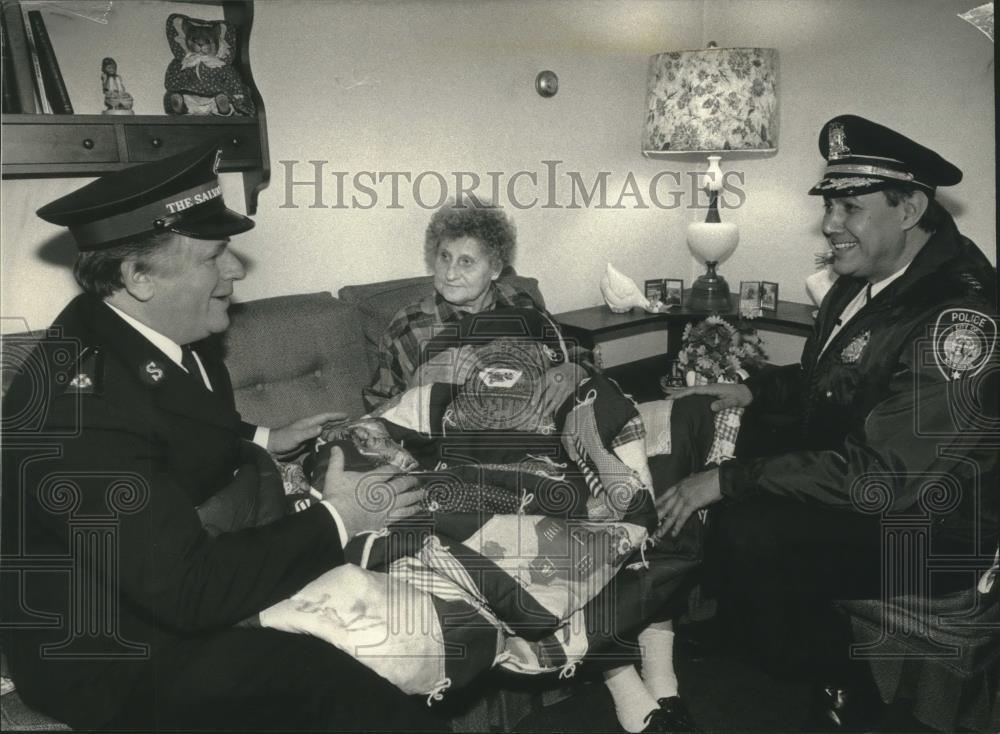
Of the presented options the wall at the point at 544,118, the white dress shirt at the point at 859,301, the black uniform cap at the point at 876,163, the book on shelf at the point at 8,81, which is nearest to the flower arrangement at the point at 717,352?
the wall at the point at 544,118

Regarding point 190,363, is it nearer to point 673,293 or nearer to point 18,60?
point 18,60

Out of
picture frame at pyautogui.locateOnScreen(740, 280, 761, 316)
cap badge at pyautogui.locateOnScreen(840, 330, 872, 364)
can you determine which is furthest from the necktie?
picture frame at pyautogui.locateOnScreen(740, 280, 761, 316)

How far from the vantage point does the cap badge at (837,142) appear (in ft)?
6.84

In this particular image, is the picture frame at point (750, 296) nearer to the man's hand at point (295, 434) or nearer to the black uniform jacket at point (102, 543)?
the man's hand at point (295, 434)

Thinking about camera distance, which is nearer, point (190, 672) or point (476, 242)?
point (190, 672)

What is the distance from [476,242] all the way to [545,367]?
472mm

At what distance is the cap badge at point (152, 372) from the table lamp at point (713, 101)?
229 cm

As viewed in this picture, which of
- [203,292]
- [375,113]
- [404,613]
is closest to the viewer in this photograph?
[404,613]

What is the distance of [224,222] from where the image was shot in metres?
1.60

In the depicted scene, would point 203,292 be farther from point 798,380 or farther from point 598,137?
point 598,137

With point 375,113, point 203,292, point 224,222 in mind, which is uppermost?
point 375,113

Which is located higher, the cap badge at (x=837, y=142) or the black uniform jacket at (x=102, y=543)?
the cap badge at (x=837, y=142)

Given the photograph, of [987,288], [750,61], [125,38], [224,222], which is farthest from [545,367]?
[750,61]

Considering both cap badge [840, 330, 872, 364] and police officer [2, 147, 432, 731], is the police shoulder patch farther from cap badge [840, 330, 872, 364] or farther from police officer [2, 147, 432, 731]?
police officer [2, 147, 432, 731]
